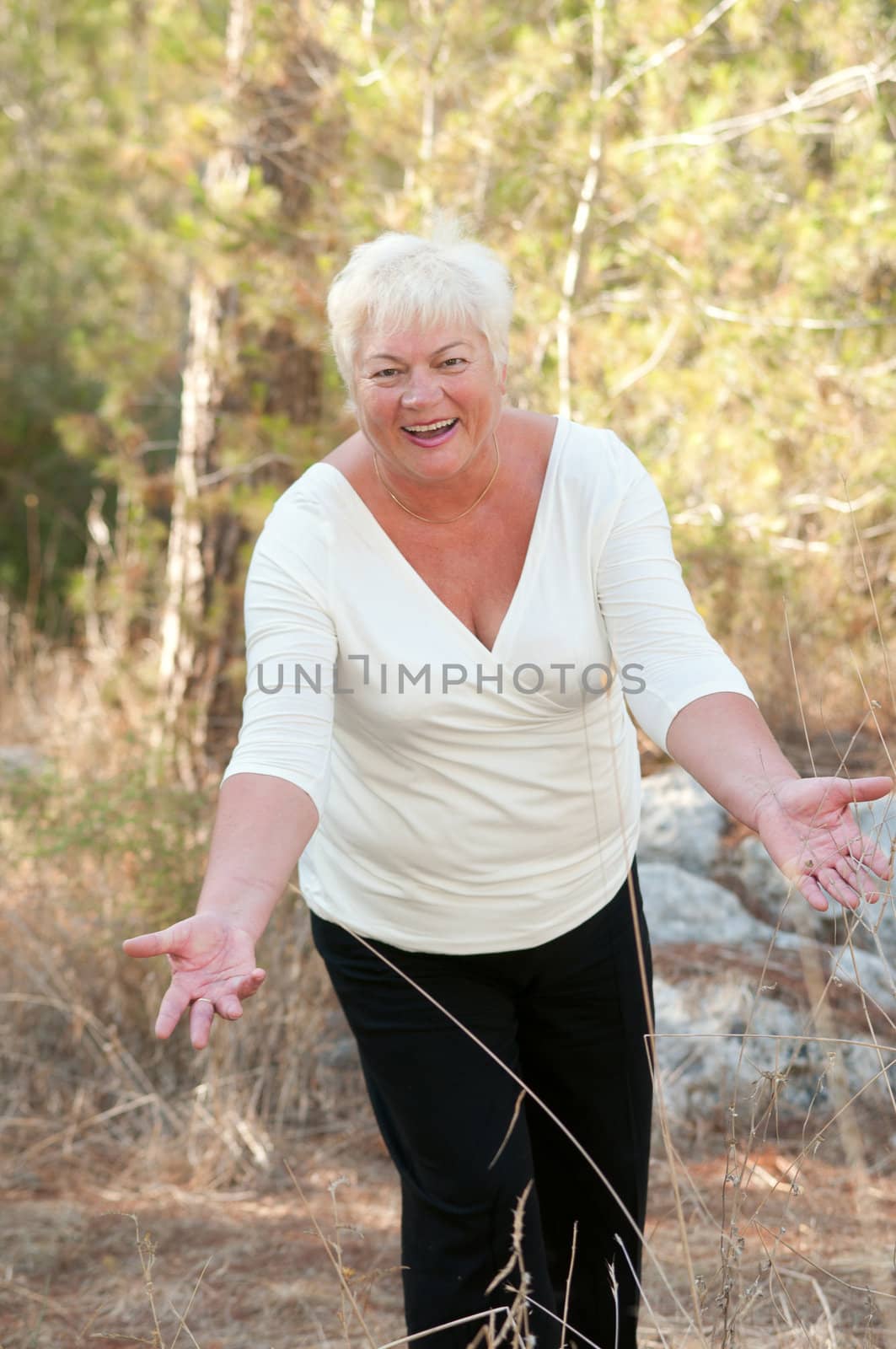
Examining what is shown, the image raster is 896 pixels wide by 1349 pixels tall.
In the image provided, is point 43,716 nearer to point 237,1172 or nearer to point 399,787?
point 237,1172

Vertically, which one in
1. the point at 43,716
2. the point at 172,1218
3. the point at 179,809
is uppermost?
the point at 43,716

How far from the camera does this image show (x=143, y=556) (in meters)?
7.20

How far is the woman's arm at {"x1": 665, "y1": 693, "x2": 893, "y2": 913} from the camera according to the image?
5.34 feet

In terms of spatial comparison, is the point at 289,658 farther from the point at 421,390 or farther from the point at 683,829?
the point at 683,829

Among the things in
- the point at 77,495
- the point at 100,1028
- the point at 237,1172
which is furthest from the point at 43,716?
the point at 77,495

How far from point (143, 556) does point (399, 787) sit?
536 cm

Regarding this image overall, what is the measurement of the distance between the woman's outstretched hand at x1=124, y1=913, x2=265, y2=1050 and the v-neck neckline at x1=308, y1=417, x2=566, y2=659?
621mm

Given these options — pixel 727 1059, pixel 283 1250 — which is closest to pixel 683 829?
pixel 727 1059

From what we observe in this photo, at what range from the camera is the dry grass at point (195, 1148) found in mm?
3066

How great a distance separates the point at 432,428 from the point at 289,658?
0.39 m

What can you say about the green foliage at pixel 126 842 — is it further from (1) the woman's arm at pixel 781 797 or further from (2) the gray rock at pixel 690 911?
(1) the woman's arm at pixel 781 797

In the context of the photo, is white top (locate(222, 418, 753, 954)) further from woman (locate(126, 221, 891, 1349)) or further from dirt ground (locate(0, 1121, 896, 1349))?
dirt ground (locate(0, 1121, 896, 1349))

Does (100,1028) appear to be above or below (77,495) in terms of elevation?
below

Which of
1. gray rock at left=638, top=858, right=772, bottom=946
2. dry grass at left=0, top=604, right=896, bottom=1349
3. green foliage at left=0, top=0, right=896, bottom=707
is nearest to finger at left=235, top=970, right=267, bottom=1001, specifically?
dry grass at left=0, top=604, right=896, bottom=1349
